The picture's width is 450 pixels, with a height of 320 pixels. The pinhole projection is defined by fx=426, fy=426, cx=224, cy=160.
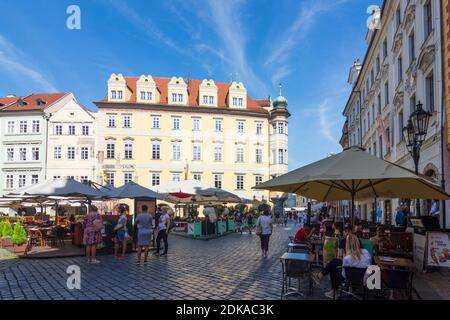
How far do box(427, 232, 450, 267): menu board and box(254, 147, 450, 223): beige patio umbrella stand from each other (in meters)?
1.80

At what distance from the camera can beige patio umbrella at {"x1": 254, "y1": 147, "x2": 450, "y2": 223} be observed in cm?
696

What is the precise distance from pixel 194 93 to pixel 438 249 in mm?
47821

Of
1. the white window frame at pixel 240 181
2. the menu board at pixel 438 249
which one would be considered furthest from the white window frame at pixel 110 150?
the menu board at pixel 438 249

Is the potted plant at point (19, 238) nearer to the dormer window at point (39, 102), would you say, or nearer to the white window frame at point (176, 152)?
the white window frame at point (176, 152)

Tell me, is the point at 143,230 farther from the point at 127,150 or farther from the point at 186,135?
the point at 186,135

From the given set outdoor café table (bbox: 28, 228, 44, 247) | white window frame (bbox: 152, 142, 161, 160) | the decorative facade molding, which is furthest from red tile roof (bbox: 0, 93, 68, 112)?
the decorative facade molding

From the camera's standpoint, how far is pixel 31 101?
187ft

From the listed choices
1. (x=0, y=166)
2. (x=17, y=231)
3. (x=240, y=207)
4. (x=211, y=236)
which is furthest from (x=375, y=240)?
(x=0, y=166)

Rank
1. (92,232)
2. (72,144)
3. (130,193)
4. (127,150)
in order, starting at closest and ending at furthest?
(92,232)
(130,193)
(72,144)
(127,150)

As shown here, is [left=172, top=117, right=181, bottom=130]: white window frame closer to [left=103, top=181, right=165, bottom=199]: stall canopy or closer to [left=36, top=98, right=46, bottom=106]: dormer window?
[left=36, top=98, right=46, bottom=106]: dormer window

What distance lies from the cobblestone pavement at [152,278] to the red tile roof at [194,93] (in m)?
41.0

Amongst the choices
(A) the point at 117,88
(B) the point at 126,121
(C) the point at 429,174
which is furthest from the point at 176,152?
(C) the point at 429,174

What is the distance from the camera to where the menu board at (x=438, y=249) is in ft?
33.8

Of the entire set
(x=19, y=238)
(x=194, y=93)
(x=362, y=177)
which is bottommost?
(x=19, y=238)
